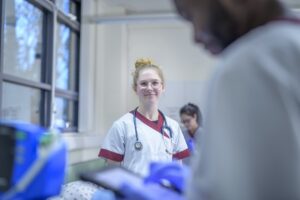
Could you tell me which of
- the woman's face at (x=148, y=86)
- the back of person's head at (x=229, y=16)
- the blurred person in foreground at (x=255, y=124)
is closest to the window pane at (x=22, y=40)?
the woman's face at (x=148, y=86)

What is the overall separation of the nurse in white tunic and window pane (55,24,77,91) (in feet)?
6.54

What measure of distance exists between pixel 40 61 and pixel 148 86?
1.82 meters

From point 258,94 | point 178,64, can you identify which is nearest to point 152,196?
point 258,94

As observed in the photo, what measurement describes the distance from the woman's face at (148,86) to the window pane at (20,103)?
1266 mm

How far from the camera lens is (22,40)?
11.4 feet

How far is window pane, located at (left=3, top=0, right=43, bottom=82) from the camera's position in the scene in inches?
127

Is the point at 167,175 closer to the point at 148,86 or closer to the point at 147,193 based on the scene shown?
the point at 147,193

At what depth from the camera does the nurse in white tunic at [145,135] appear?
2.10 metres

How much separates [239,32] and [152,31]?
460 centimetres

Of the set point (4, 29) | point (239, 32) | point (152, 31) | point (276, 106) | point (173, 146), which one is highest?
point (152, 31)

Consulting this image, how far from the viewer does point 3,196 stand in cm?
81

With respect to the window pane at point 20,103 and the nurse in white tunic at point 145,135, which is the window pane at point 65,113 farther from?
the nurse in white tunic at point 145,135

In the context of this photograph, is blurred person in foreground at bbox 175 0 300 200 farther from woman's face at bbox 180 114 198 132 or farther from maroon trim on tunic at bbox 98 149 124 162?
woman's face at bbox 180 114 198 132

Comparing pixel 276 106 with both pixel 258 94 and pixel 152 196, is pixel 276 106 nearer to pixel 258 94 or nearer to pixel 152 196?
pixel 258 94
